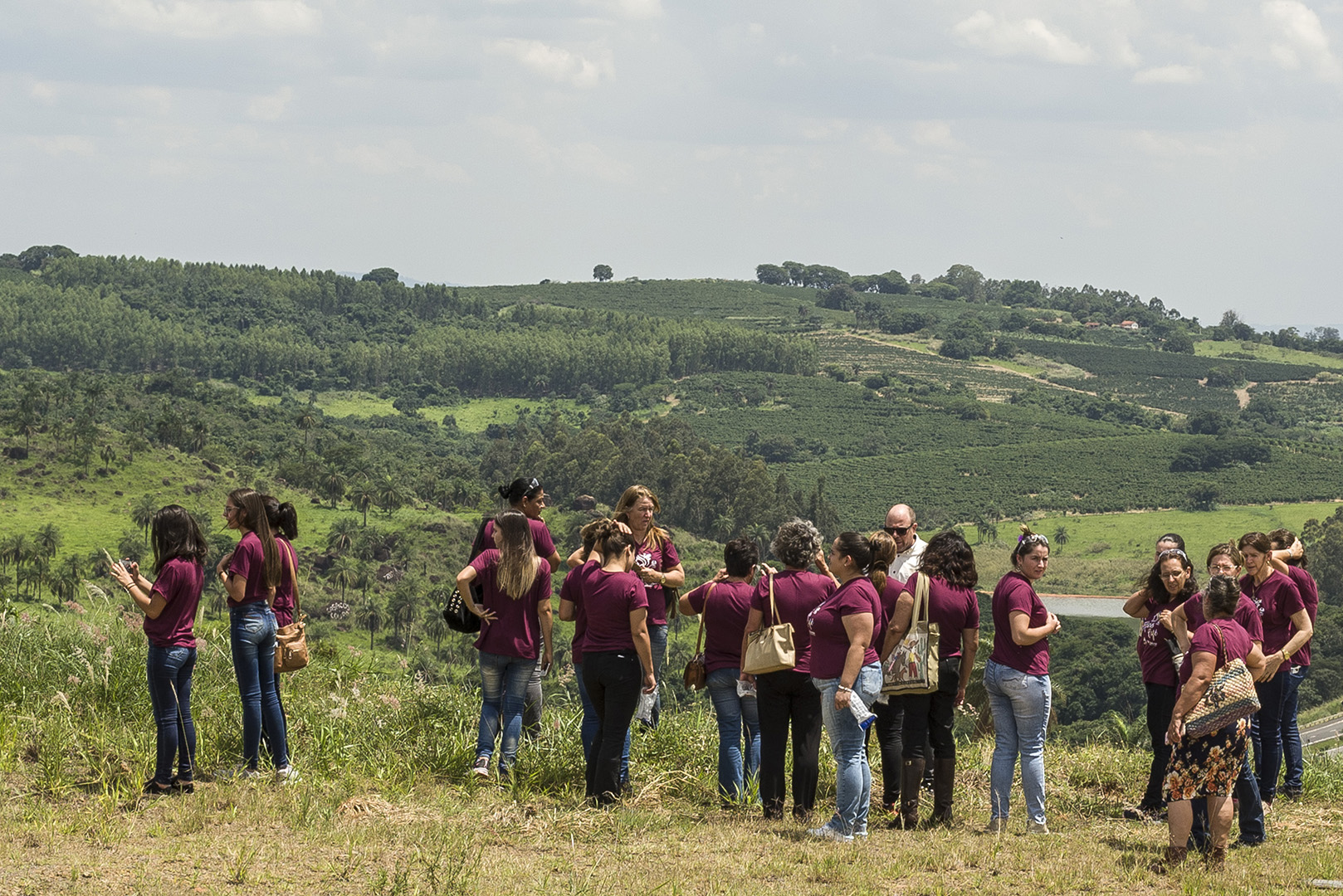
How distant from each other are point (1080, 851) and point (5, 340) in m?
149

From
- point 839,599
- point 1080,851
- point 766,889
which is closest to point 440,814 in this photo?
point 766,889

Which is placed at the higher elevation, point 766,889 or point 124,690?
point 124,690

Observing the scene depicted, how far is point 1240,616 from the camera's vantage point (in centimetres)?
619

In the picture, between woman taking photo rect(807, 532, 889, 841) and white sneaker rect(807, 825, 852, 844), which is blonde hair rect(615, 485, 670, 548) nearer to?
woman taking photo rect(807, 532, 889, 841)

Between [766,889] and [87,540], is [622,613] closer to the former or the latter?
[766,889]

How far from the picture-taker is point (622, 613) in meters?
6.07

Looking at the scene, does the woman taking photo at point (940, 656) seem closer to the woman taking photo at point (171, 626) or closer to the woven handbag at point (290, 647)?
the woven handbag at point (290, 647)

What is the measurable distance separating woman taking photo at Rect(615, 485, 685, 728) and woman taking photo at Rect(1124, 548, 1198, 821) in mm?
2369

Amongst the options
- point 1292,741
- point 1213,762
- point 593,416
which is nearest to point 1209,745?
point 1213,762

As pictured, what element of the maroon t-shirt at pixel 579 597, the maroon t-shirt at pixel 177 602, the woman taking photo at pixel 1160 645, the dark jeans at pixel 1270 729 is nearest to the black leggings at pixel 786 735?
the maroon t-shirt at pixel 579 597

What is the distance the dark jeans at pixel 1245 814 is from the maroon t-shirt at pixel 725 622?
7.43ft

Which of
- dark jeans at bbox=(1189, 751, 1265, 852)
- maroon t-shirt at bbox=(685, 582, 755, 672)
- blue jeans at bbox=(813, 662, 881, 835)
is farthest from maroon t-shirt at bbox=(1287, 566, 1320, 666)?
maroon t-shirt at bbox=(685, 582, 755, 672)

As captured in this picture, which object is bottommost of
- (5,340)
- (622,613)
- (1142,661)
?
(1142,661)

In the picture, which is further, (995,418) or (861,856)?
(995,418)
